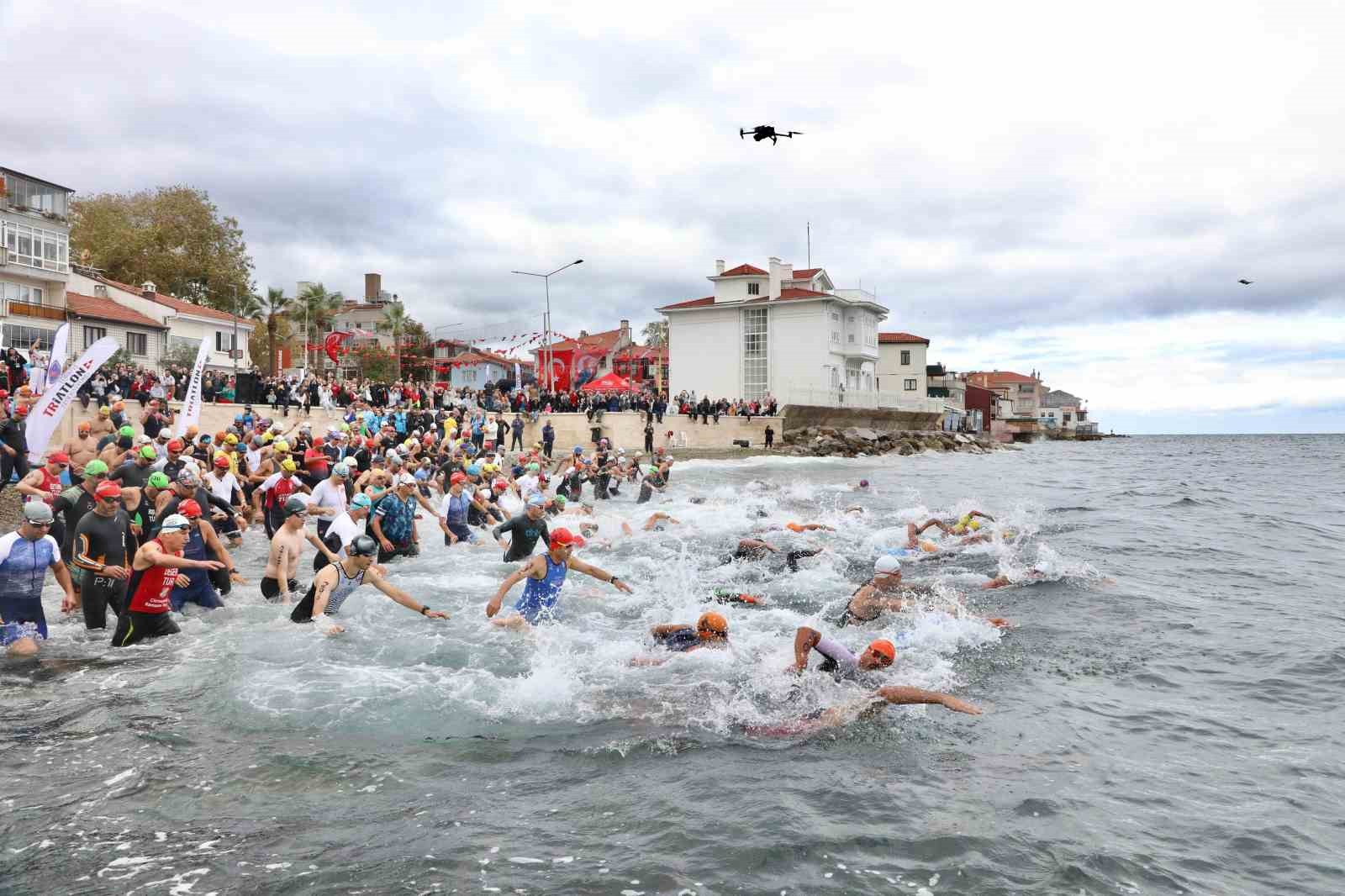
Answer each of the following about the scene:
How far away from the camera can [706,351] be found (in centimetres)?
6234

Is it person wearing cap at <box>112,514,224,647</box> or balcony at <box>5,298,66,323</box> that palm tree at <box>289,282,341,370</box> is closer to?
balcony at <box>5,298,66,323</box>

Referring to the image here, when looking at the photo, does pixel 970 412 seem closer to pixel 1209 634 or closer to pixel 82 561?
pixel 1209 634

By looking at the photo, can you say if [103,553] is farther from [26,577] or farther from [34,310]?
[34,310]

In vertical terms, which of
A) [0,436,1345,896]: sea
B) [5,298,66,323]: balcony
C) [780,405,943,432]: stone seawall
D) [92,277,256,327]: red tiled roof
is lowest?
[0,436,1345,896]: sea

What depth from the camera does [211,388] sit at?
2819 centimetres

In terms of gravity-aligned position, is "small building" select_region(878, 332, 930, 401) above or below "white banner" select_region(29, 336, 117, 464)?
above

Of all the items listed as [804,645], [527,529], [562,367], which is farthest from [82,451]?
[562,367]

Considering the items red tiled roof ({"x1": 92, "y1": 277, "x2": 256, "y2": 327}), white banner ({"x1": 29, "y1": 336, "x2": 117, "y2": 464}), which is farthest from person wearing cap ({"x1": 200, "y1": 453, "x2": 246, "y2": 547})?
red tiled roof ({"x1": 92, "y1": 277, "x2": 256, "y2": 327})

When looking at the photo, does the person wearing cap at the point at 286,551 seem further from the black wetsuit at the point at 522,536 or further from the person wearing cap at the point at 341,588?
the black wetsuit at the point at 522,536

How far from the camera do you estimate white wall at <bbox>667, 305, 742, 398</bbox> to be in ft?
201

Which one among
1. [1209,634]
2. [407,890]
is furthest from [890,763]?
[1209,634]

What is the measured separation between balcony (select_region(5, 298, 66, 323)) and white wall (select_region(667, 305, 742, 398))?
119ft

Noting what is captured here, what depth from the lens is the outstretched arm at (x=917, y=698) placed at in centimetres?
789

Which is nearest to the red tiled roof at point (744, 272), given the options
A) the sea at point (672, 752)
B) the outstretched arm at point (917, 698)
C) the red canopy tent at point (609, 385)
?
the red canopy tent at point (609, 385)
